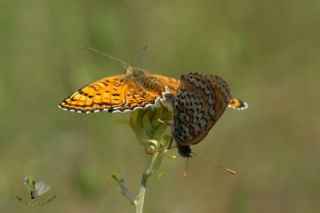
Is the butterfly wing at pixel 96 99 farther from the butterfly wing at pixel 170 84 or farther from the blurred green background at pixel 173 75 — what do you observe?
the blurred green background at pixel 173 75

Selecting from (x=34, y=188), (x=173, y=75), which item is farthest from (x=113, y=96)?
(x=173, y=75)

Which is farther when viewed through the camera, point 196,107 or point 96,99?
point 96,99

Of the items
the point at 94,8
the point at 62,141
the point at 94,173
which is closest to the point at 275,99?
the point at 94,8

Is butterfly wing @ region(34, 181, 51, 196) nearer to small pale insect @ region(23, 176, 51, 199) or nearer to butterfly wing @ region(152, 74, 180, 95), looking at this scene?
small pale insect @ region(23, 176, 51, 199)

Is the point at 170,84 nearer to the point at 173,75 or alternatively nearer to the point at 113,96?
the point at 113,96

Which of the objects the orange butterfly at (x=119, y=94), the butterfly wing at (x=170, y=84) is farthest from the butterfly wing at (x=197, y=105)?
the butterfly wing at (x=170, y=84)

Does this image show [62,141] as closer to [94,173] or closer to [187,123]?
[94,173]
